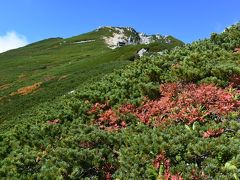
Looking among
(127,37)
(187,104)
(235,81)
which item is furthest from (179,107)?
(127,37)

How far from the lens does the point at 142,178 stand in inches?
449

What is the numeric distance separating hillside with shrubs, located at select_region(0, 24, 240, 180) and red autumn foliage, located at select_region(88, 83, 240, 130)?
0.12 feet

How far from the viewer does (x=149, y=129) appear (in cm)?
1459

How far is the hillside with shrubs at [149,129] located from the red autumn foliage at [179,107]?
37 millimetres

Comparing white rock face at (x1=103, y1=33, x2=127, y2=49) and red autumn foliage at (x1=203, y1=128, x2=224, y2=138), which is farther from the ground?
white rock face at (x1=103, y1=33, x2=127, y2=49)

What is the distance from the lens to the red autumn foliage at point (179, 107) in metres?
14.5

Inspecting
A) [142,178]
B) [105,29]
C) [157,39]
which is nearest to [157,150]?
[142,178]

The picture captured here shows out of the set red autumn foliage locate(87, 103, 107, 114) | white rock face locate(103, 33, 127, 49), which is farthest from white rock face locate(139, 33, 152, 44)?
red autumn foliage locate(87, 103, 107, 114)

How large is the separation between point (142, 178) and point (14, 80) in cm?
7336

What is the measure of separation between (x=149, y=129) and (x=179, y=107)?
175cm

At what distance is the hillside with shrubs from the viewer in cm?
1152

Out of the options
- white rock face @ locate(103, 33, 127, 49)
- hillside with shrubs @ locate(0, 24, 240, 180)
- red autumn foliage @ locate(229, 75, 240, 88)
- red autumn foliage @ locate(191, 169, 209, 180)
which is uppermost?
white rock face @ locate(103, 33, 127, 49)

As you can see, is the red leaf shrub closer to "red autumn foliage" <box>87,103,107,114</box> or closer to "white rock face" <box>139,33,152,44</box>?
"red autumn foliage" <box>87,103,107,114</box>

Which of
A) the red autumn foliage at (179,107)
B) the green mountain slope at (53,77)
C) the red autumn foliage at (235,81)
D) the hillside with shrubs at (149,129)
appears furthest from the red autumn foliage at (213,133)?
the green mountain slope at (53,77)
